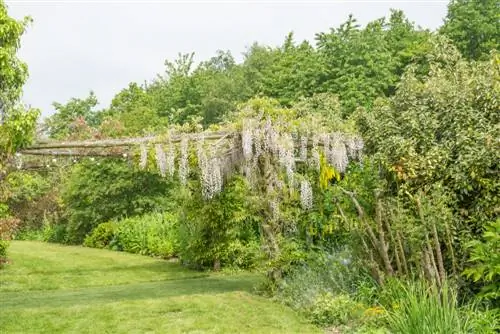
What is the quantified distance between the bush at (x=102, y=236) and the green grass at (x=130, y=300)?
3.47 metres

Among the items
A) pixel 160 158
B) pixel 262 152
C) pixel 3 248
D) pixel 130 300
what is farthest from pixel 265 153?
pixel 3 248

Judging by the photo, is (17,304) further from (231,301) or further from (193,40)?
(193,40)

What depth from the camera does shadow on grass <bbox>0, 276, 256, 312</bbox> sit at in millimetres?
8422

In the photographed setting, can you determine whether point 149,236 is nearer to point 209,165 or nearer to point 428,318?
point 209,165

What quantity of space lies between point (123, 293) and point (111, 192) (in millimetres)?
9034

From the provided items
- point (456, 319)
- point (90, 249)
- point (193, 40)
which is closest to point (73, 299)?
point (456, 319)

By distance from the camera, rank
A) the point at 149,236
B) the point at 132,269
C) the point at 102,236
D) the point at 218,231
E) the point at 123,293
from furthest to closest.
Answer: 1. the point at 102,236
2. the point at 149,236
3. the point at 132,269
4. the point at 218,231
5. the point at 123,293

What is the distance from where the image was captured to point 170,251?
46.8ft

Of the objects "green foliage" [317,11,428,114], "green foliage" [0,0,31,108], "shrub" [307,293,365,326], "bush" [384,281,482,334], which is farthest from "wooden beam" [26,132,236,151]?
"green foliage" [317,11,428,114]

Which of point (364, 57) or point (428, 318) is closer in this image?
point (428, 318)

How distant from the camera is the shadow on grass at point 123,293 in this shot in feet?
27.6

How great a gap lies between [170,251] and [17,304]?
238 inches

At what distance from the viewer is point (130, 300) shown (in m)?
8.09

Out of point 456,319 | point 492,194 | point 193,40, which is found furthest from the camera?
point 193,40
